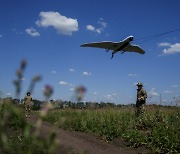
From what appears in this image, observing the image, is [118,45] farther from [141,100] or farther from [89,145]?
[89,145]

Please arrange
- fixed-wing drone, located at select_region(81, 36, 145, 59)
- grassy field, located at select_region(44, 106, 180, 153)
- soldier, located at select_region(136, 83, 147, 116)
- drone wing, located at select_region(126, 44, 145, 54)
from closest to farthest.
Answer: grassy field, located at select_region(44, 106, 180, 153), soldier, located at select_region(136, 83, 147, 116), fixed-wing drone, located at select_region(81, 36, 145, 59), drone wing, located at select_region(126, 44, 145, 54)

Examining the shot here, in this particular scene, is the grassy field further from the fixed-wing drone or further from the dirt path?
the fixed-wing drone

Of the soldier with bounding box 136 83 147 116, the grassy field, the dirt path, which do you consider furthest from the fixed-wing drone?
the dirt path

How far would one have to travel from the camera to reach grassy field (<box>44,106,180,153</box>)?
9953 mm

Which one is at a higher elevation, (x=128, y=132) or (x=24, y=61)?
(x=24, y=61)

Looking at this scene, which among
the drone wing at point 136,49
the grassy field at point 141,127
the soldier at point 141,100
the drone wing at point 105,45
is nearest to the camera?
the grassy field at point 141,127

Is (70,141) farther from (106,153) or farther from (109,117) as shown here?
(109,117)

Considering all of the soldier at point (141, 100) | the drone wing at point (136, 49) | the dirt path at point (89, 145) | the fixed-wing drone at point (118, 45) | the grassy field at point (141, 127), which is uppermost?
the drone wing at point (136, 49)

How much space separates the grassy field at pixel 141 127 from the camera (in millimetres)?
9953

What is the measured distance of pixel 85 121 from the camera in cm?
1495

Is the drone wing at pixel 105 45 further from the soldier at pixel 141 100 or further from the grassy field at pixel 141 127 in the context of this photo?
the soldier at pixel 141 100

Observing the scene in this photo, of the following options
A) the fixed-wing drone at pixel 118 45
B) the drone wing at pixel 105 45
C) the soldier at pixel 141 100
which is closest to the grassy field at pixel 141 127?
the soldier at pixel 141 100

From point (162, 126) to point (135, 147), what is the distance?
139cm

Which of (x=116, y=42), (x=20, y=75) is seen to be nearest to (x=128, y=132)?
(x=20, y=75)
